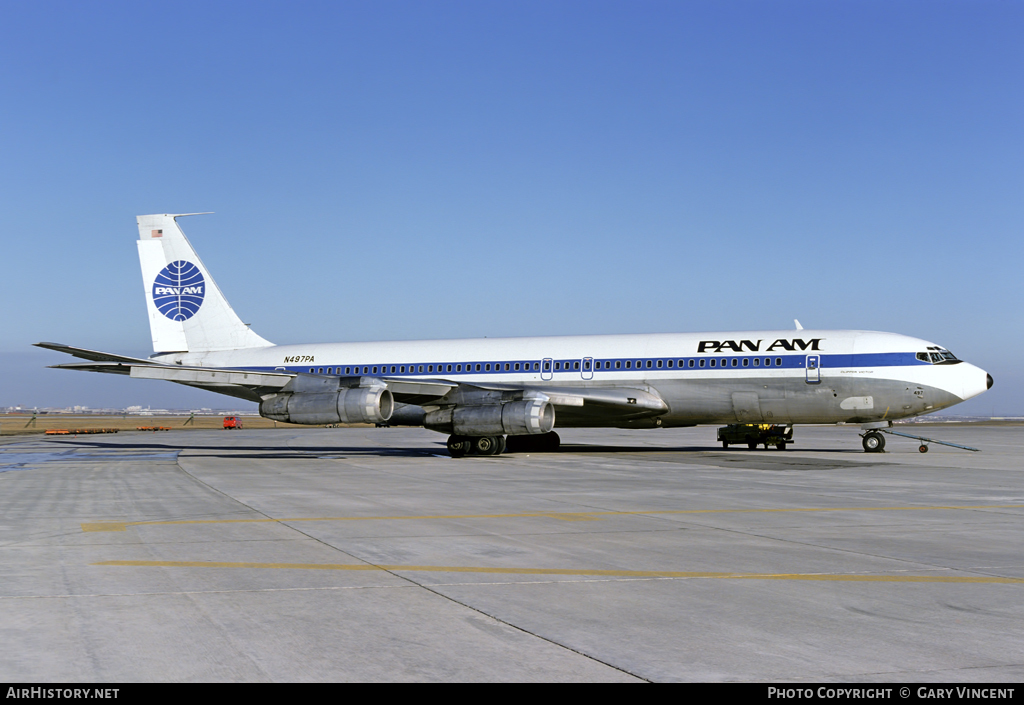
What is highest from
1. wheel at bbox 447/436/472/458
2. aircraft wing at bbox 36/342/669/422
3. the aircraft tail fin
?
the aircraft tail fin

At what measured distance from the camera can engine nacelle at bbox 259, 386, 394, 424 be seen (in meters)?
28.6

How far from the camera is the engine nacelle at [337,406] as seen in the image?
93.8ft

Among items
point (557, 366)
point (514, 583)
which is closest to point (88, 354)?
point (557, 366)

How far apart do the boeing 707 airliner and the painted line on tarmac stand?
62.0ft

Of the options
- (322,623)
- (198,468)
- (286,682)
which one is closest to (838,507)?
(322,623)

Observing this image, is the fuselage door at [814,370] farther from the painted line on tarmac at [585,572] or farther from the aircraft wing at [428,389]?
the painted line on tarmac at [585,572]

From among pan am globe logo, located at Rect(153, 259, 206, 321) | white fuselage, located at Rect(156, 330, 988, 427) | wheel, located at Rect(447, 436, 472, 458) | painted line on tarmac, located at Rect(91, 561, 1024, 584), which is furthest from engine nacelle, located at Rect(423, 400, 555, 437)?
painted line on tarmac, located at Rect(91, 561, 1024, 584)

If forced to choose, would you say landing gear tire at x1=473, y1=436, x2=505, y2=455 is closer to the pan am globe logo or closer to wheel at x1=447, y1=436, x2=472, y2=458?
wheel at x1=447, y1=436, x2=472, y2=458

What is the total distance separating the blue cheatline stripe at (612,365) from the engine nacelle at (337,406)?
5.76m

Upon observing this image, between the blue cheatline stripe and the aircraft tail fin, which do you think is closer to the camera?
the blue cheatline stripe

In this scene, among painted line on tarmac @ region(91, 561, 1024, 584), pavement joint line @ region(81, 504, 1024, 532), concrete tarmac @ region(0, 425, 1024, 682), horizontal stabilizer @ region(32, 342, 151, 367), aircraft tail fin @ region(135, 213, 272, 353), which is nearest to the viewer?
concrete tarmac @ region(0, 425, 1024, 682)

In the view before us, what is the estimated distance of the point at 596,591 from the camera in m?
8.03

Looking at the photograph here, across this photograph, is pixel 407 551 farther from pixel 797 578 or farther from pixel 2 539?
pixel 2 539
